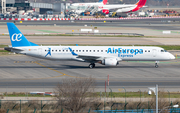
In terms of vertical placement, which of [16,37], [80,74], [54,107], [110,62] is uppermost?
[16,37]

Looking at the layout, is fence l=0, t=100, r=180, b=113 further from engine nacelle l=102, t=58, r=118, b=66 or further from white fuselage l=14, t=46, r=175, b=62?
white fuselage l=14, t=46, r=175, b=62

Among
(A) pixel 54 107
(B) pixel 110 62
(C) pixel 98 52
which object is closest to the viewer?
(A) pixel 54 107

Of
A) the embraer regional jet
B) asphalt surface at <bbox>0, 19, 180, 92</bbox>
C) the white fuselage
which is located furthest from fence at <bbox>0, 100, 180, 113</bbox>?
the white fuselage

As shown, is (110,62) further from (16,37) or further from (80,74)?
(16,37)

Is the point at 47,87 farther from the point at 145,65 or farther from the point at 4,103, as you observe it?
the point at 145,65

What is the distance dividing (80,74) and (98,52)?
22.6ft

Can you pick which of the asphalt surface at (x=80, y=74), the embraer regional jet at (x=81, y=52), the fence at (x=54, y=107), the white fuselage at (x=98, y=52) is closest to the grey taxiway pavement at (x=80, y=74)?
the asphalt surface at (x=80, y=74)

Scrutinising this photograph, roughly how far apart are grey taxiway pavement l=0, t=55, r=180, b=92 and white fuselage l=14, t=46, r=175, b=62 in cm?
223

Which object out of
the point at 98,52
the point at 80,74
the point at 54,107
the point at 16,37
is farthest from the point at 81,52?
the point at 54,107

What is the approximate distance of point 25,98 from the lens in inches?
1421

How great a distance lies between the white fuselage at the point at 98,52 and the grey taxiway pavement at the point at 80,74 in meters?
2.23

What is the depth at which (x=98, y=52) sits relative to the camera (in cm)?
5672

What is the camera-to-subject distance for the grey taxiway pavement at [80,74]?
144 ft

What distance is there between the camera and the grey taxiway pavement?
43750 mm
